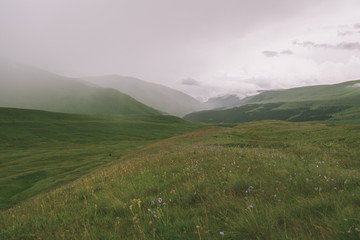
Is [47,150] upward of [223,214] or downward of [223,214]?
downward

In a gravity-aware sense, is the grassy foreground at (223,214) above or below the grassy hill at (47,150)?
above

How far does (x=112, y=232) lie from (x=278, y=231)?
2967mm

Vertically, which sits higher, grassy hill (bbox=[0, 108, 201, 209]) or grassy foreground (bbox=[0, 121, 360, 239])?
grassy foreground (bbox=[0, 121, 360, 239])

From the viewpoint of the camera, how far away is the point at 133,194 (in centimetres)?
548

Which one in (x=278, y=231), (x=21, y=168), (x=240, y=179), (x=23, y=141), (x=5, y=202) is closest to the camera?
(x=278, y=231)

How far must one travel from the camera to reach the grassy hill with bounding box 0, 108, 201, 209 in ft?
93.0

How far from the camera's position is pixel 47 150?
62.4 metres

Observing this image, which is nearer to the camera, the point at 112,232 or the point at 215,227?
the point at 215,227

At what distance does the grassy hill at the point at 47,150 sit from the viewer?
28345 mm

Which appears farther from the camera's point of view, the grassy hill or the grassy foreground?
the grassy hill

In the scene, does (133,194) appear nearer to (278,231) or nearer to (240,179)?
(240,179)

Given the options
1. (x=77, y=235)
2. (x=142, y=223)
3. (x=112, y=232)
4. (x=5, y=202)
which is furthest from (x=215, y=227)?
(x=5, y=202)

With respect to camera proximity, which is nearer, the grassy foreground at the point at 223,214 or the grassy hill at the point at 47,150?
the grassy foreground at the point at 223,214

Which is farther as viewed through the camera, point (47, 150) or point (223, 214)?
point (47, 150)
